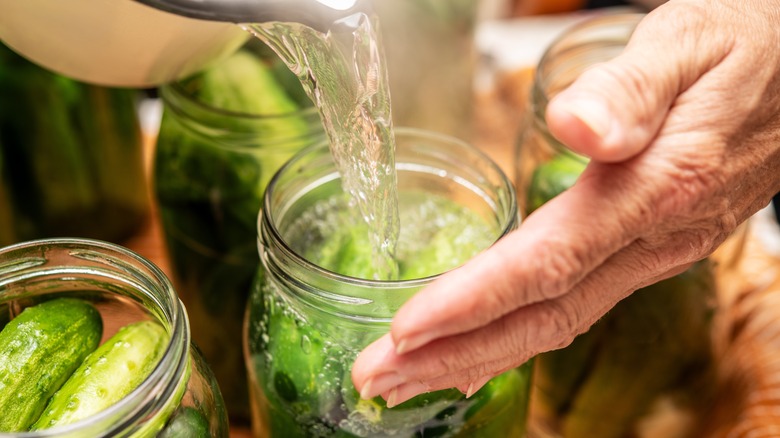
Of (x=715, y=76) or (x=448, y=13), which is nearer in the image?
(x=715, y=76)

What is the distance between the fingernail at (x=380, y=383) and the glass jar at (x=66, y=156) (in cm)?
56

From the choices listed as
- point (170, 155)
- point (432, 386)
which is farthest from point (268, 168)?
point (432, 386)

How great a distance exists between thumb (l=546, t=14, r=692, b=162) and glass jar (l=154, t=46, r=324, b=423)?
1.10ft

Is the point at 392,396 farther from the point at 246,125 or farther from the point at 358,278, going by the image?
the point at 246,125

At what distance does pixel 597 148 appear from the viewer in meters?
0.38

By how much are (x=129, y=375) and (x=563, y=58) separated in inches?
20.5

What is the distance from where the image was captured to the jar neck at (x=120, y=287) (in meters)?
0.42

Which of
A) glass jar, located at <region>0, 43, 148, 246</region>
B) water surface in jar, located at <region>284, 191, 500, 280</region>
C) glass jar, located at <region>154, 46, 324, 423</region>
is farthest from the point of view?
glass jar, located at <region>0, 43, 148, 246</region>

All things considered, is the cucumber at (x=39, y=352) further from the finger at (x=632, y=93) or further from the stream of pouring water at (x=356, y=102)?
the finger at (x=632, y=93)

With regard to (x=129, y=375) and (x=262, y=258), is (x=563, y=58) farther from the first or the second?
(x=129, y=375)

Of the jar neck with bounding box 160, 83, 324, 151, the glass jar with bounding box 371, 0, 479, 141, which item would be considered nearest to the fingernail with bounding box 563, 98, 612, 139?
the jar neck with bounding box 160, 83, 324, 151

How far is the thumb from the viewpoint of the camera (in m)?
0.38

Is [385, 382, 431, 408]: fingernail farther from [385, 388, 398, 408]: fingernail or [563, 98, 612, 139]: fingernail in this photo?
[563, 98, 612, 139]: fingernail

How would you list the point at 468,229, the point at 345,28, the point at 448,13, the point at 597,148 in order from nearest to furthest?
the point at 597,148 → the point at 345,28 → the point at 468,229 → the point at 448,13
